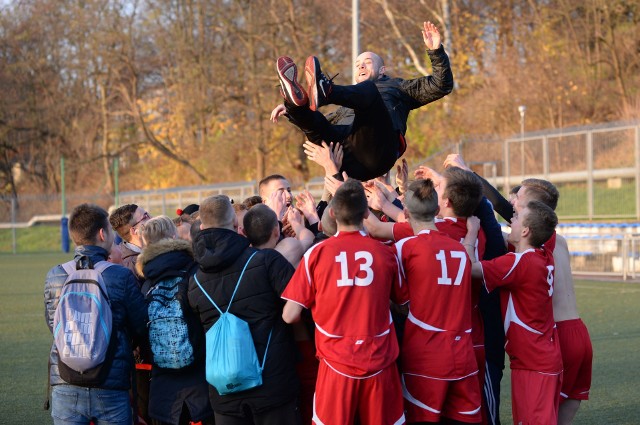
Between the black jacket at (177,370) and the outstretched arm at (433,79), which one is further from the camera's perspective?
the outstretched arm at (433,79)

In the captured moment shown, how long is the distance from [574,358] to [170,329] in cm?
278

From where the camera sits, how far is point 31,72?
46312mm

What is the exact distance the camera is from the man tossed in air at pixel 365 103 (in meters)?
5.61

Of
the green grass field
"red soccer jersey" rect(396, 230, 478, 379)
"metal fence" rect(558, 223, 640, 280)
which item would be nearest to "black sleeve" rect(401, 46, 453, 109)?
"red soccer jersey" rect(396, 230, 478, 379)

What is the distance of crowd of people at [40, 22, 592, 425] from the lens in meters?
4.79

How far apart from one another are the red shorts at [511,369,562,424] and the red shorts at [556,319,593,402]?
0.34 meters

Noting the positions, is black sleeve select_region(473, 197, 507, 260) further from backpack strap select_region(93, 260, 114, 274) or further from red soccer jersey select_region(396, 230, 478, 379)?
backpack strap select_region(93, 260, 114, 274)

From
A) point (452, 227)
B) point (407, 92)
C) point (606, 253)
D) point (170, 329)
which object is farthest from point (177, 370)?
point (606, 253)

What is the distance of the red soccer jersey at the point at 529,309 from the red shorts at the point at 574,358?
0.30 m

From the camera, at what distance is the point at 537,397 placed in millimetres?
5461

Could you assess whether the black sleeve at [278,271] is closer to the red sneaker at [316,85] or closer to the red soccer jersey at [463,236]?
the red soccer jersey at [463,236]

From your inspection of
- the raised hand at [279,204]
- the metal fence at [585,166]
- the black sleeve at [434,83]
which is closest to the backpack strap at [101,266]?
the raised hand at [279,204]

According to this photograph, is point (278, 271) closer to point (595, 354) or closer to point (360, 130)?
point (360, 130)

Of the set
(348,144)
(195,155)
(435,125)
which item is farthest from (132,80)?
(348,144)
